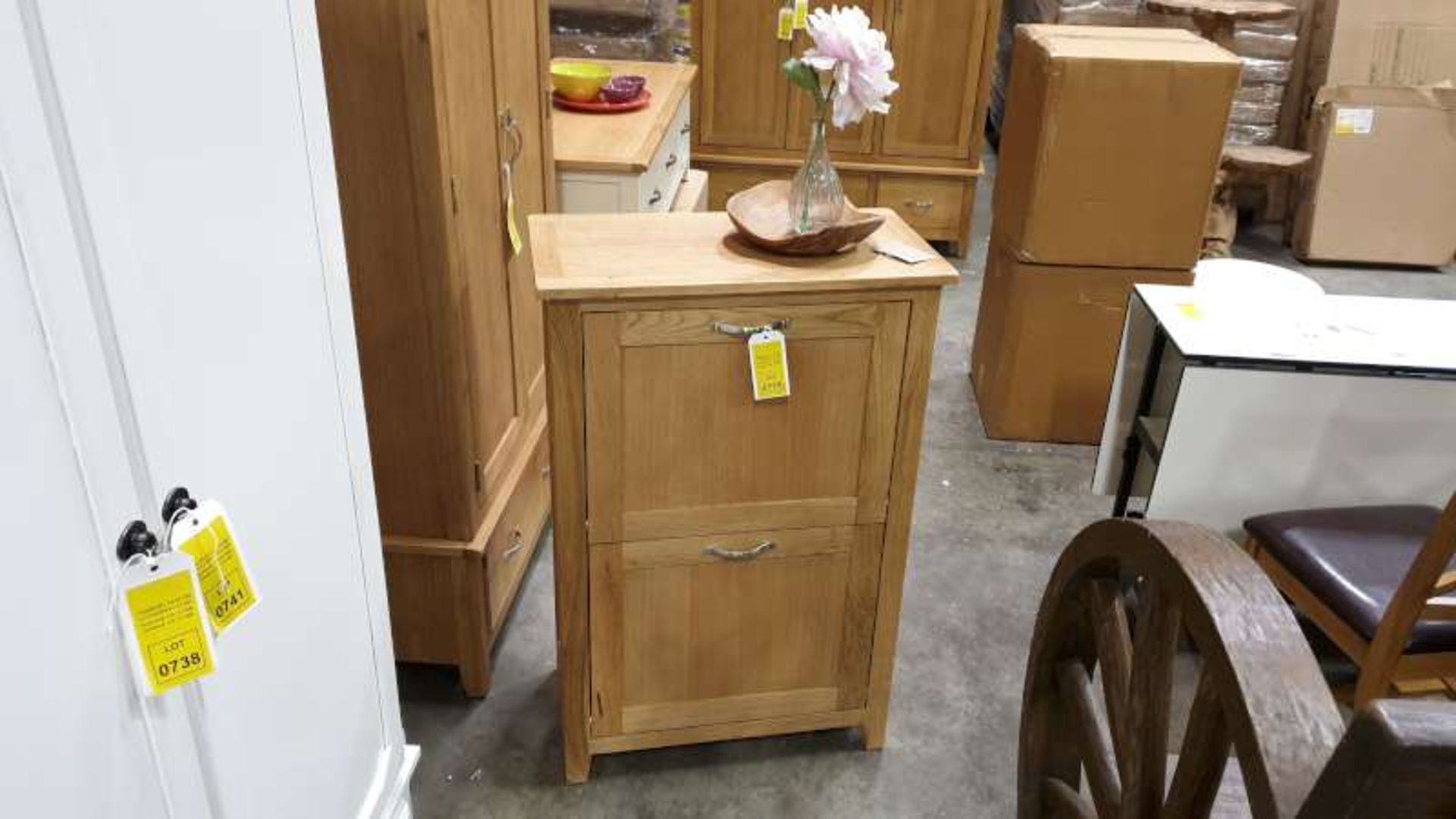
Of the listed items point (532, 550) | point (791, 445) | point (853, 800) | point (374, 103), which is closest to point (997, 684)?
point (853, 800)

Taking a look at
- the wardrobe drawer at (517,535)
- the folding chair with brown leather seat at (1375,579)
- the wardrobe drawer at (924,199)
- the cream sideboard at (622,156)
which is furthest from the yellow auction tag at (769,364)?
the wardrobe drawer at (924,199)

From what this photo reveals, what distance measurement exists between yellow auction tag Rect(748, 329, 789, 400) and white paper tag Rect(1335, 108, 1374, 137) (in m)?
3.95

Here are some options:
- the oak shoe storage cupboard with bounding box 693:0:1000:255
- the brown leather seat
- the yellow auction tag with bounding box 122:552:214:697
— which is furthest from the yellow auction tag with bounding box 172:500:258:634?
the oak shoe storage cupboard with bounding box 693:0:1000:255

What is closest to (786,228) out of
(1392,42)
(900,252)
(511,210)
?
(900,252)

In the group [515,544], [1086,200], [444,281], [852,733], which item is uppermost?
[444,281]

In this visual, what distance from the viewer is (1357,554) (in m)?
1.91

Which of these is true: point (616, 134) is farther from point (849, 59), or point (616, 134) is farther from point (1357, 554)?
point (1357, 554)

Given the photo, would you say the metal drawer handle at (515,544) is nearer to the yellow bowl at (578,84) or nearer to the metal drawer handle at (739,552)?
the metal drawer handle at (739,552)

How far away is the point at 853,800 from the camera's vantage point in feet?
6.41

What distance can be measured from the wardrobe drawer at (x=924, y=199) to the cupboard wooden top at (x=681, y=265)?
276 centimetres

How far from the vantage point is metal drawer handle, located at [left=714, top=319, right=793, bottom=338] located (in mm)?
1608

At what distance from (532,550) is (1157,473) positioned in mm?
1383

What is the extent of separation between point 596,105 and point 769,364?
5.32 feet

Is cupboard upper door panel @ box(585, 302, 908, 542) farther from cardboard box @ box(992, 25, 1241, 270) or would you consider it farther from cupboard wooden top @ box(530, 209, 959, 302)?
cardboard box @ box(992, 25, 1241, 270)
